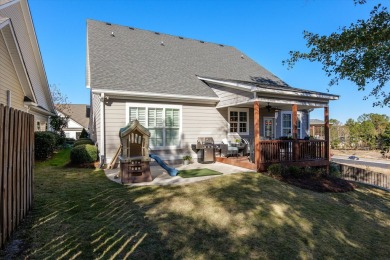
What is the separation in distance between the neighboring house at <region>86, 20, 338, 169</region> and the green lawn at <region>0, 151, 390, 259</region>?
2.91 m

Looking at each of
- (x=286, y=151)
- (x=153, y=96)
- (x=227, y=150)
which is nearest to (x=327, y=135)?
(x=286, y=151)

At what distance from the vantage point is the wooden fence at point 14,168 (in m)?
3.04

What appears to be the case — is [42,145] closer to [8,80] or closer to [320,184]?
[8,80]

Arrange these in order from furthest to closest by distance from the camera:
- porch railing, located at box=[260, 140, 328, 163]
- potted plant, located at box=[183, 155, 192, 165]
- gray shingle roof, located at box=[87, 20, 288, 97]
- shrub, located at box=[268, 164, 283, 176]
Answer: potted plant, located at box=[183, 155, 192, 165]
gray shingle roof, located at box=[87, 20, 288, 97]
porch railing, located at box=[260, 140, 328, 163]
shrub, located at box=[268, 164, 283, 176]

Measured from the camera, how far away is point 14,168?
3.49m

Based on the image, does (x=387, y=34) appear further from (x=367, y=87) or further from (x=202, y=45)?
(x=202, y=45)

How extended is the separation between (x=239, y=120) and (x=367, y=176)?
7066 mm

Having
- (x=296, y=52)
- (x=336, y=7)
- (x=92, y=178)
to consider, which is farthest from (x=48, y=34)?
(x=336, y=7)

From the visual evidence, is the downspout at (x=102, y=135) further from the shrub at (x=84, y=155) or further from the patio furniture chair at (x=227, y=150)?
the patio furniture chair at (x=227, y=150)

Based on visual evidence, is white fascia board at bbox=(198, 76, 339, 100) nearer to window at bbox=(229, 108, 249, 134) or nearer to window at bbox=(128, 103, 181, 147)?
window at bbox=(229, 108, 249, 134)

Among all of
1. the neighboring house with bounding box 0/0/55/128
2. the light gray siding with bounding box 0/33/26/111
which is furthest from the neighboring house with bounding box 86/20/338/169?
the light gray siding with bounding box 0/33/26/111

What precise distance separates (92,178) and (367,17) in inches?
426

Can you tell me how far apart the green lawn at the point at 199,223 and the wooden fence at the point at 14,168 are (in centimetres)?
26

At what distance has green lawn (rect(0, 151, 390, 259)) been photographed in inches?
132
